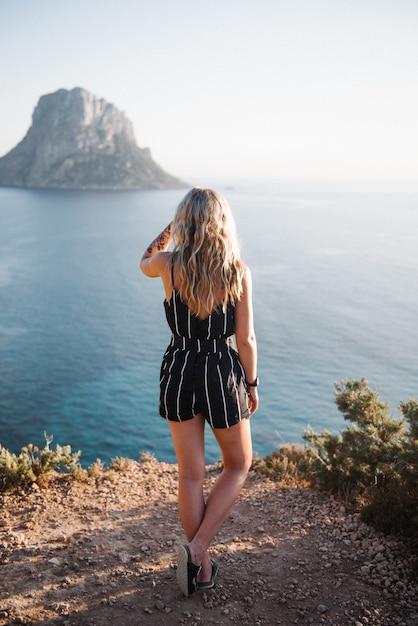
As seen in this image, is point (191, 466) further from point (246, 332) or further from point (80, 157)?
point (80, 157)

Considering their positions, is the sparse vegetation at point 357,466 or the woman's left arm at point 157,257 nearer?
the woman's left arm at point 157,257

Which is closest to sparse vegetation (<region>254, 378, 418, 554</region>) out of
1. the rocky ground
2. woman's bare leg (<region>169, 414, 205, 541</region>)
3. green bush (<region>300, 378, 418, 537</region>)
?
green bush (<region>300, 378, 418, 537</region>)

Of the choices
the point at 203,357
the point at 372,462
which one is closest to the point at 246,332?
the point at 203,357

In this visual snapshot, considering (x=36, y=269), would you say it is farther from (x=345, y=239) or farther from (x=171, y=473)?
(x=171, y=473)

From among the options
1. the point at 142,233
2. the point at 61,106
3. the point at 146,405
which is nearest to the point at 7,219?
the point at 142,233

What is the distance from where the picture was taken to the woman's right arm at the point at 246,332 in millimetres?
3037

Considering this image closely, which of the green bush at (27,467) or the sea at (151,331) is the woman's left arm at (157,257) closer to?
the sea at (151,331)

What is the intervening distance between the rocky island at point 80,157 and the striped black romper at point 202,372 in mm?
A: 163101

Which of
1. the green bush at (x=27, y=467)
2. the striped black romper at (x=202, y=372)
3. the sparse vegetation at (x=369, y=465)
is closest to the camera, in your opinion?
the striped black romper at (x=202, y=372)

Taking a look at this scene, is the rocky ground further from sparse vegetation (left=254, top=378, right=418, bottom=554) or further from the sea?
the sea

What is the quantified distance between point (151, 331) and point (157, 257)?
36.4 m

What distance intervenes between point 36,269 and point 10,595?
5993 centimetres

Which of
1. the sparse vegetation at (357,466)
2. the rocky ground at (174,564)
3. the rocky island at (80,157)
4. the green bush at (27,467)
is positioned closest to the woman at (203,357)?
the rocky ground at (174,564)

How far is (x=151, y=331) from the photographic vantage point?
39.2 meters
